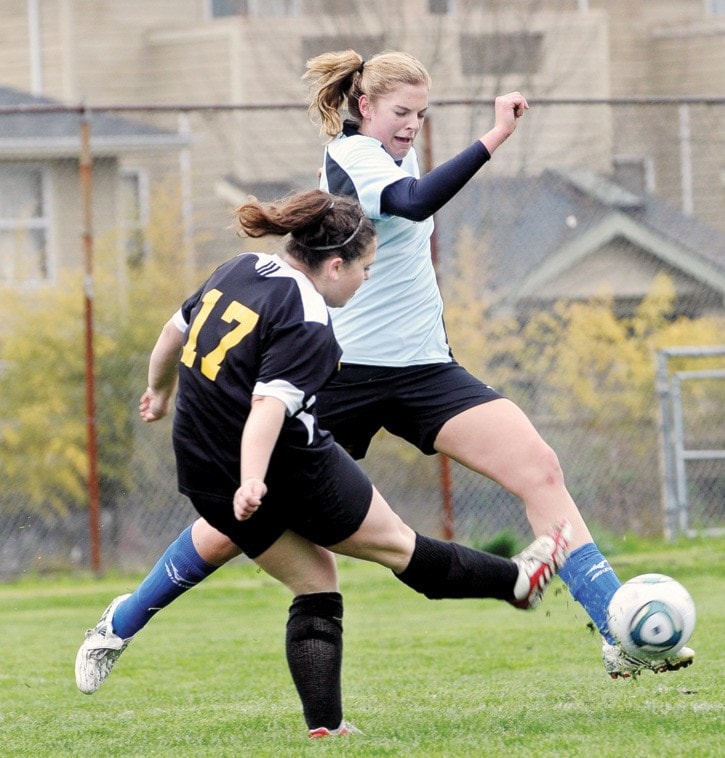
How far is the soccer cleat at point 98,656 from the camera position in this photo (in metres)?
4.54

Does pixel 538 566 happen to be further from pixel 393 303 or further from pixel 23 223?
pixel 23 223

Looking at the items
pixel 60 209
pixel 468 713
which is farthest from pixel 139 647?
pixel 60 209

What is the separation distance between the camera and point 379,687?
5371mm

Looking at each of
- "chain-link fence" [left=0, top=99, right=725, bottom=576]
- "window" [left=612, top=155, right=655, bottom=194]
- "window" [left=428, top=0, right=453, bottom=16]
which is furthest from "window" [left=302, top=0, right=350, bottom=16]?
"window" [left=612, top=155, right=655, bottom=194]

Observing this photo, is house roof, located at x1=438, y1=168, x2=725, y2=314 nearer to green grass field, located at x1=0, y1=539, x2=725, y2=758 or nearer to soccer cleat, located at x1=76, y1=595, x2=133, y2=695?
green grass field, located at x1=0, y1=539, x2=725, y2=758

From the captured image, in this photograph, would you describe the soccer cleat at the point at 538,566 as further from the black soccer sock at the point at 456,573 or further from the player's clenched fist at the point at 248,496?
the player's clenched fist at the point at 248,496

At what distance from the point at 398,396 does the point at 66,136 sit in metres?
12.0

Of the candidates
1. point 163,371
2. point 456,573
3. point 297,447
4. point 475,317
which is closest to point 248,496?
point 297,447

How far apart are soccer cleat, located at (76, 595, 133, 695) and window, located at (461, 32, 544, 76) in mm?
13343

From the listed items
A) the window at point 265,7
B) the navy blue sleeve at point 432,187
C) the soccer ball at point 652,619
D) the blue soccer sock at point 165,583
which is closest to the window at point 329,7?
the window at point 265,7

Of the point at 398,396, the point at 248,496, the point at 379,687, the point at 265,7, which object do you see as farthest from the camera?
the point at 265,7

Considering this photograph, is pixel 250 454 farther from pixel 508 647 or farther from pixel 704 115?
pixel 704 115

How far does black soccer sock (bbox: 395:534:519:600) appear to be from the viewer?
13.5 feet

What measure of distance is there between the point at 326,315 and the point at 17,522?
676 centimetres
